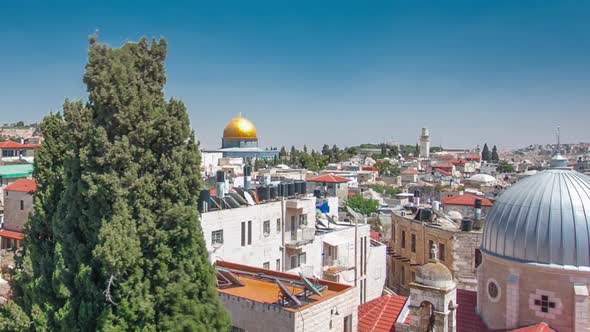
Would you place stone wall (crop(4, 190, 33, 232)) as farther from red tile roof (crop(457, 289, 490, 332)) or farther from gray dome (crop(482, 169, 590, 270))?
gray dome (crop(482, 169, 590, 270))

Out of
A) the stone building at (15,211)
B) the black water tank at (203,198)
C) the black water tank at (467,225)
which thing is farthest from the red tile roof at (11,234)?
the black water tank at (467,225)

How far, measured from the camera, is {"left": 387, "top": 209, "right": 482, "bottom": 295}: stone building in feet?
82.6

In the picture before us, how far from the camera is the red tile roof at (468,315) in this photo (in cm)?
1545

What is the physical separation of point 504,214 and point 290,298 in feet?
23.7

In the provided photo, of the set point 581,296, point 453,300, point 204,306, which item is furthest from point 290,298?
point 581,296

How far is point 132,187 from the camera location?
32.9 feet

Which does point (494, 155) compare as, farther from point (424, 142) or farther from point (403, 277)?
point (403, 277)

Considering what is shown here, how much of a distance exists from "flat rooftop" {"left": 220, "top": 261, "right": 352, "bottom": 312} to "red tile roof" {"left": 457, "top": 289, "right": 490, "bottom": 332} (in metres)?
4.65

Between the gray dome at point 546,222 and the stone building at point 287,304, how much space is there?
493 centimetres

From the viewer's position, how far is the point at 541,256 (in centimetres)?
1376

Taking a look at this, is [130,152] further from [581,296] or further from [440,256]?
[440,256]

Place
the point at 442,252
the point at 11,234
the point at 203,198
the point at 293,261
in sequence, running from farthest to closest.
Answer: the point at 11,234 < the point at 442,252 < the point at 293,261 < the point at 203,198

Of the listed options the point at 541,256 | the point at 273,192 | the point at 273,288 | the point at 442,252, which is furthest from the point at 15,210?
the point at 541,256

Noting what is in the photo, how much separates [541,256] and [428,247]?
14047mm
